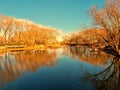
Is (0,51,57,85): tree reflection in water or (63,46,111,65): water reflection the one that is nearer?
(0,51,57,85): tree reflection in water

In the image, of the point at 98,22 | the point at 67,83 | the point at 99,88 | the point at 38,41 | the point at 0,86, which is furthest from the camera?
the point at 38,41

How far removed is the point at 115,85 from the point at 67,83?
3490 millimetres

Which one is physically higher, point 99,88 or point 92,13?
point 92,13

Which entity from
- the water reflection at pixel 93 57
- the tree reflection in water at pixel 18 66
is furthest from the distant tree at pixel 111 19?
the tree reflection in water at pixel 18 66

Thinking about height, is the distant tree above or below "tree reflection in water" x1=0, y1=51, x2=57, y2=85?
above

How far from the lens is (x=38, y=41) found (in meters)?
80.0

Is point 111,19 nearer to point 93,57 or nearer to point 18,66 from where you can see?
point 93,57

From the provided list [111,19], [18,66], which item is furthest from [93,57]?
[18,66]

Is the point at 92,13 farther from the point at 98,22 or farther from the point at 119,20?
the point at 119,20

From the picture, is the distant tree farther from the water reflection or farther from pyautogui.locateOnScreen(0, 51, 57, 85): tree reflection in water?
pyautogui.locateOnScreen(0, 51, 57, 85): tree reflection in water

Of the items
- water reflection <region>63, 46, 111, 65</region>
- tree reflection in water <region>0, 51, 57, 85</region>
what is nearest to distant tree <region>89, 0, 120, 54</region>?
water reflection <region>63, 46, 111, 65</region>

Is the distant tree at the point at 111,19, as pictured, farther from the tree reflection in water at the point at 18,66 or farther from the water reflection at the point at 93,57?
the tree reflection in water at the point at 18,66

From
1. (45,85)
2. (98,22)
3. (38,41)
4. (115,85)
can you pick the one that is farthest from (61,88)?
(38,41)

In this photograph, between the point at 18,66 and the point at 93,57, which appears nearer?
the point at 18,66
